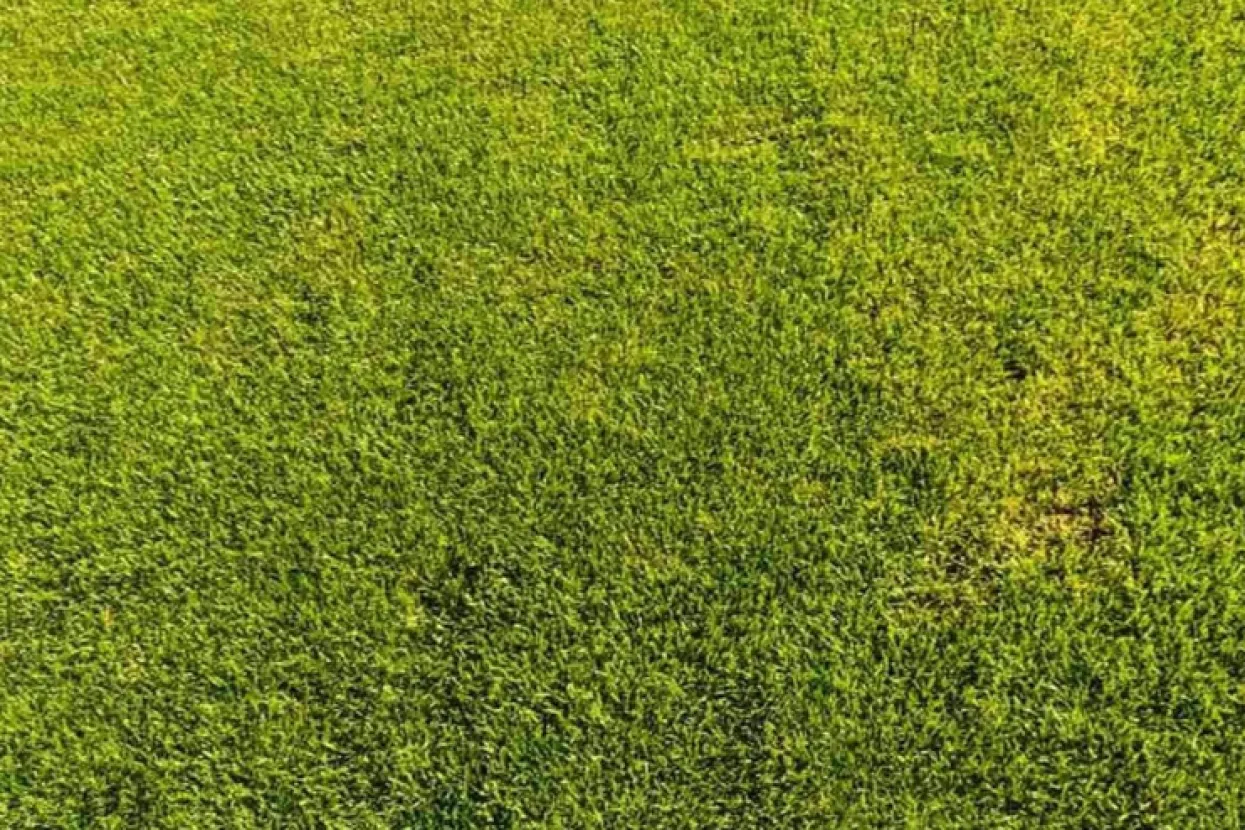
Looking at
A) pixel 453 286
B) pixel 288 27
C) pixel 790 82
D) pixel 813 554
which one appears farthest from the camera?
pixel 288 27

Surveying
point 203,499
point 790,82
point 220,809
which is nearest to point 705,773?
point 220,809

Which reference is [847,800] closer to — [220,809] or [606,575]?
[606,575]

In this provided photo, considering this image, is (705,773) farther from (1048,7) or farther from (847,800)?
(1048,7)

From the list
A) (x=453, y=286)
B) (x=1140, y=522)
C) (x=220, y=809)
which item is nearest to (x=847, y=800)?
(x=1140, y=522)

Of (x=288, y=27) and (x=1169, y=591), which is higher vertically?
(x=288, y=27)

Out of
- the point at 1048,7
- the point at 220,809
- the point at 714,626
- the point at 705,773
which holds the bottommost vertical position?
the point at 220,809

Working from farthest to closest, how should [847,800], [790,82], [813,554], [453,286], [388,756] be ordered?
1. [790,82]
2. [453,286]
3. [813,554]
4. [388,756]
5. [847,800]

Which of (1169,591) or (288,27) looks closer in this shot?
(1169,591)
